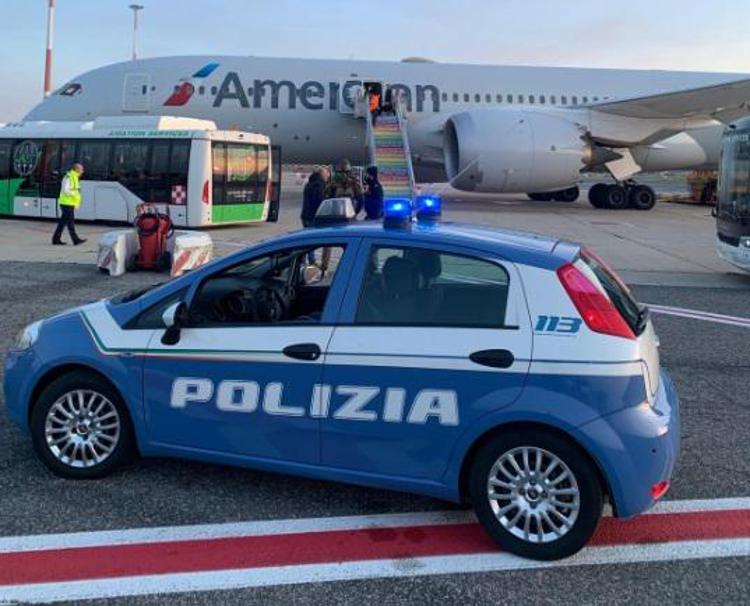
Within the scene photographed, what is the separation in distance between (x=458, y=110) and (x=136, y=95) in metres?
10.4

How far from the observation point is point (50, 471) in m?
4.73

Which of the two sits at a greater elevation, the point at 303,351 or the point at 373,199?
the point at 373,199

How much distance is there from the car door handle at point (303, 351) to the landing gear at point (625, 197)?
25493 mm

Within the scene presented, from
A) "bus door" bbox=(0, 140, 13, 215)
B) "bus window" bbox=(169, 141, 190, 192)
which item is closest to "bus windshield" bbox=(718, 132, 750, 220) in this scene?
"bus window" bbox=(169, 141, 190, 192)

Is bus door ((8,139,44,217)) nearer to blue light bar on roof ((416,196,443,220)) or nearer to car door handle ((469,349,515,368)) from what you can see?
blue light bar on roof ((416,196,443,220))

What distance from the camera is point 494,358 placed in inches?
151

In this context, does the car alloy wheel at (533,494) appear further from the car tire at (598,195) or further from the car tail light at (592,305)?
the car tire at (598,195)

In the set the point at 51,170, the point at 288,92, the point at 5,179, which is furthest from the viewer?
the point at 288,92

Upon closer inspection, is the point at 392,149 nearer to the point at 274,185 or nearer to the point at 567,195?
the point at 274,185

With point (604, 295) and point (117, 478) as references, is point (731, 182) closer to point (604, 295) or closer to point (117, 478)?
point (604, 295)

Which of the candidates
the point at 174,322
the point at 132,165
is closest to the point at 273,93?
the point at 132,165

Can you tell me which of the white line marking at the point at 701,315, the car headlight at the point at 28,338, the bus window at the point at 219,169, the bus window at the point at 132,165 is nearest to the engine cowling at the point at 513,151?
the bus window at the point at 219,169

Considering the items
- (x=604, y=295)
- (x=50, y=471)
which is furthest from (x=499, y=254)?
Result: (x=50, y=471)

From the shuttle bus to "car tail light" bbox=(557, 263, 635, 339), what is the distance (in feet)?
30.9
